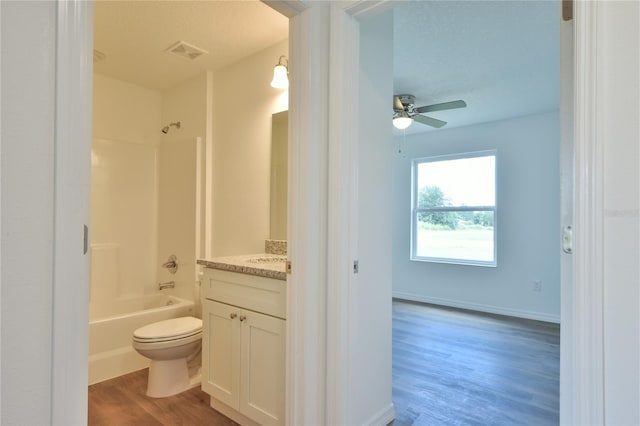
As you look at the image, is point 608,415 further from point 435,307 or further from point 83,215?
point 435,307

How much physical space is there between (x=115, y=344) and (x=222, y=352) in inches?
45.1

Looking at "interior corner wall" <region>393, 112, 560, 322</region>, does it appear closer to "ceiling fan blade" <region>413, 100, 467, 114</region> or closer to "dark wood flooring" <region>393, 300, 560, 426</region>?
"dark wood flooring" <region>393, 300, 560, 426</region>

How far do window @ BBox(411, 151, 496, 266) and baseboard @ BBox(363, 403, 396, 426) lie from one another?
3049 mm

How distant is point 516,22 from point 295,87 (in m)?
1.58

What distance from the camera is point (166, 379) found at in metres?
2.34

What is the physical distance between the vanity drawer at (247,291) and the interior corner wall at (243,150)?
1.97 ft

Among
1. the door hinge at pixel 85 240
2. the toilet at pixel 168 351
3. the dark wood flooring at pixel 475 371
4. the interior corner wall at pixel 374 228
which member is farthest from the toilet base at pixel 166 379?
the door hinge at pixel 85 240

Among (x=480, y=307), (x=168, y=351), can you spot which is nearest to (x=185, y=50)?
(x=168, y=351)

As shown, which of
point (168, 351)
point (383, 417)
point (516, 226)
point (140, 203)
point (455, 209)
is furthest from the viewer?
point (455, 209)

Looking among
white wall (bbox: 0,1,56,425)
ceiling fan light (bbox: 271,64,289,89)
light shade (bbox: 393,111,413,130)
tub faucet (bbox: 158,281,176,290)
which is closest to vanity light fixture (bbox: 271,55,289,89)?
ceiling fan light (bbox: 271,64,289,89)

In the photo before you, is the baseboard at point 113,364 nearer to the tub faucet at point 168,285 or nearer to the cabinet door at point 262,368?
the tub faucet at point 168,285

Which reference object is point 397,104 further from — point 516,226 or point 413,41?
point 516,226

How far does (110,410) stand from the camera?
2.13m

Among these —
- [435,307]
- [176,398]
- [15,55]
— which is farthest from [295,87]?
[435,307]
